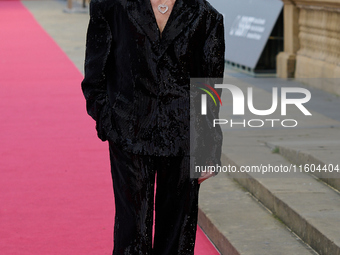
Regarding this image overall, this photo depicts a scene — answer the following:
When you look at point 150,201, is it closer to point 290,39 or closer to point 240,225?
point 240,225

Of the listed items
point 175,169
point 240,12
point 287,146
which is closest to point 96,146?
point 287,146

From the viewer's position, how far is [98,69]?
117 inches

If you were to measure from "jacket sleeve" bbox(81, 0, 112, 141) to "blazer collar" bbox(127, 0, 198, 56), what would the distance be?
0.15m

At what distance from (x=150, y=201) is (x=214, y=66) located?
0.65 meters

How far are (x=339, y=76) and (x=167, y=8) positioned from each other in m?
7.01

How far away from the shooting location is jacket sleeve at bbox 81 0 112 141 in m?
2.95

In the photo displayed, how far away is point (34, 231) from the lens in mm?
4898

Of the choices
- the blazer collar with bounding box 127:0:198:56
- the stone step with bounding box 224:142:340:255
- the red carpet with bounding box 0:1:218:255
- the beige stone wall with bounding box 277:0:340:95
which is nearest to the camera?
the blazer collar with bounding box 127:0:198:56

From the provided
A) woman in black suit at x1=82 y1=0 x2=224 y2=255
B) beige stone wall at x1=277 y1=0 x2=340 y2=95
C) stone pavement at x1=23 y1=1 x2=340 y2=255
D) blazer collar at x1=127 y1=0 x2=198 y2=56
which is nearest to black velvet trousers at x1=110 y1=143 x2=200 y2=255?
woman in black suit at x1=82 y1=0 x2=224 y2=255

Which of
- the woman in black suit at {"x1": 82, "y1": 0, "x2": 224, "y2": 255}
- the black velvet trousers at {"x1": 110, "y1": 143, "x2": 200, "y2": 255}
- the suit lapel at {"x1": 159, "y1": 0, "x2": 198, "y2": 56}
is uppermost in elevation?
the suit lapel at {"x1": 159, "y1": 0, "x2": 198, "y2": 56}

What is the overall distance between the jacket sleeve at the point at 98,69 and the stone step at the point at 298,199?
1594mm

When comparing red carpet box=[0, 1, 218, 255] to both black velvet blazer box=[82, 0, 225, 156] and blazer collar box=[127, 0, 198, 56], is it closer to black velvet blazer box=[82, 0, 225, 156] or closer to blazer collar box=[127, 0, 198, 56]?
black velvet blazer box=[82, 0, 225, 156]

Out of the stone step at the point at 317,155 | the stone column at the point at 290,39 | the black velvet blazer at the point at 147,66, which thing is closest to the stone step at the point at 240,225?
the stone step at the point at 317,155

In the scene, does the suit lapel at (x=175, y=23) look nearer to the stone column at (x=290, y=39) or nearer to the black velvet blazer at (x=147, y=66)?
the black velvet blazer at (x=147, y=66)
